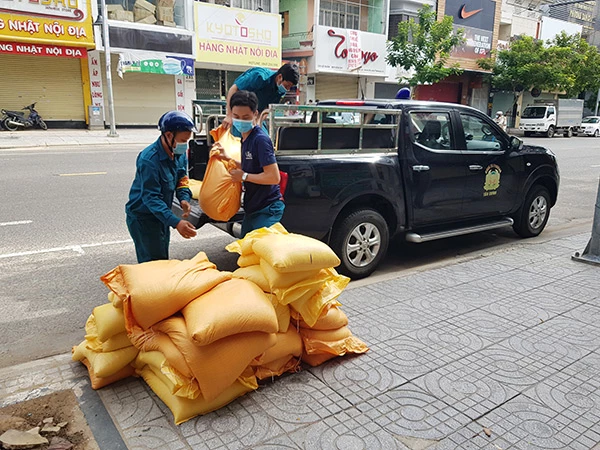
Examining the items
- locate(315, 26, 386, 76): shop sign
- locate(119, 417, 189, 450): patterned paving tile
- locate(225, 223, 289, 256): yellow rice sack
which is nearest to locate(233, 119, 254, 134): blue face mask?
locate(225, 223, 289, 256): yellow rice sack

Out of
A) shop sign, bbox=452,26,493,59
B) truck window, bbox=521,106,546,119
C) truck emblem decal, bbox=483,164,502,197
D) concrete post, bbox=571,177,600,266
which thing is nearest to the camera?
concrete post, bbox=571,177,600,266

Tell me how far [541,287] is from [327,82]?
26.5 meters

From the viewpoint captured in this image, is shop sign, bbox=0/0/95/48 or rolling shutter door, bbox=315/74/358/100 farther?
rolling shutter door, bbox=315/74/358/100

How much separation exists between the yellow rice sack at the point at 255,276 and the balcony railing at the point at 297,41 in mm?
25536

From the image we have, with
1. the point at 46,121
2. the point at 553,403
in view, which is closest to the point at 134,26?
the point at 46,121

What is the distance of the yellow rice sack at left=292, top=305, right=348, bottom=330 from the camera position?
3.36 m

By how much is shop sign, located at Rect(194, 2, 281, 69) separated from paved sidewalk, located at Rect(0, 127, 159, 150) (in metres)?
4.95

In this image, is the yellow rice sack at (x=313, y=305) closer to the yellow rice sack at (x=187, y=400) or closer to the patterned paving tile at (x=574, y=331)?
the yellow rice sack at (x=187, y=400)

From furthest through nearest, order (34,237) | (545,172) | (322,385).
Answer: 1. (545,172)
2. (34,237)
3. (322,385)

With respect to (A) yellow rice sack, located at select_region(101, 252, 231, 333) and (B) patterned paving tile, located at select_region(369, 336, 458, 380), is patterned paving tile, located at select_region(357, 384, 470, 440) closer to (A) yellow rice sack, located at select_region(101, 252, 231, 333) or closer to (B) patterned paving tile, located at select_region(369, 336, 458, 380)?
(B) patterned paving tile, located at select_region(369, 336, 458, 380)

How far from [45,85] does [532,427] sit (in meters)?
23.5

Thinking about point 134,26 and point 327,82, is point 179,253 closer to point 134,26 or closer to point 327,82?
point 134,26

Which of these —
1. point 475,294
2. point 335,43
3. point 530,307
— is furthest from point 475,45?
point 530,307

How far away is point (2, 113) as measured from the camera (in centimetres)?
2059
